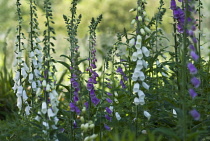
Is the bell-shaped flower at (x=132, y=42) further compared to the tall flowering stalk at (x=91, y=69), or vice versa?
the tall flowering stalk at (x=91, y=69)

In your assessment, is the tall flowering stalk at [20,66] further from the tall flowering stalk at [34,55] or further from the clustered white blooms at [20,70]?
the tall flowering stalk at [34,55]

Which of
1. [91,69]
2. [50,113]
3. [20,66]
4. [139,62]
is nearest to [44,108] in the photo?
[50,113]

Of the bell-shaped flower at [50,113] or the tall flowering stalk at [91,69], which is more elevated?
the tall flowering stalk at [91,69]

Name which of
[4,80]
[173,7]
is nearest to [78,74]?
[173,7]

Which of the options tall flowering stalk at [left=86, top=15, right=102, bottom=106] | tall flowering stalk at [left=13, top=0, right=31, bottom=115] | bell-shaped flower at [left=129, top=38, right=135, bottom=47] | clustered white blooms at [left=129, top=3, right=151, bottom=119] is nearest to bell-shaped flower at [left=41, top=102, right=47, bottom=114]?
tall flowering stalk at [left=86, top=15, right=102, bottom=106]

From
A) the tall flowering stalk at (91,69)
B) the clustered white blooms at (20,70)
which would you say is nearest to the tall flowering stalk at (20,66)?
the clustered white blooms at (20,70)

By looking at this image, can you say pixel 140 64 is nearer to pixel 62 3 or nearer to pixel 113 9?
pixel 113 9

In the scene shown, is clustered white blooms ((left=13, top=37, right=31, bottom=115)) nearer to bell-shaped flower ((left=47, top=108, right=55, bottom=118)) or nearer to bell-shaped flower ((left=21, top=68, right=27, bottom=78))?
bell-shaped flower ((left=21, top=68, right=27, bottom=78))

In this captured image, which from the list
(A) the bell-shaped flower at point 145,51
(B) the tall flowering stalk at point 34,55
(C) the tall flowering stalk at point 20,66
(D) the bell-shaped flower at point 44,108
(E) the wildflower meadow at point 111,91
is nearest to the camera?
(E) the wildflower meadow at point 111,91

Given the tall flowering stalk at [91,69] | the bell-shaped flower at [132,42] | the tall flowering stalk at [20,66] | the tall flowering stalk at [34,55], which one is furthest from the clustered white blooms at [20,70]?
the bell-shaped flower at [132,42]

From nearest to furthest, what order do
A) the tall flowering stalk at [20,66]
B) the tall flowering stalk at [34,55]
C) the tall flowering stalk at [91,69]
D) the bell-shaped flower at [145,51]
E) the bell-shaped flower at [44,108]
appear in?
the bell-shaped flower at [44,108], the bell-shaped flower at [145,51], the tall flowering stalk at [91,69], the tall flowering stalk at [34,55], the tall flowering stalk at [20,66]

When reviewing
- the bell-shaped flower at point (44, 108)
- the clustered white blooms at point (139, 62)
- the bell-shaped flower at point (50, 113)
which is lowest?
the bell-shaped flower at point (50, 113)

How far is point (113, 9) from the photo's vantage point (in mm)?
12133

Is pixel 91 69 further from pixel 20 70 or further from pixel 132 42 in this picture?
pixel 20 70
